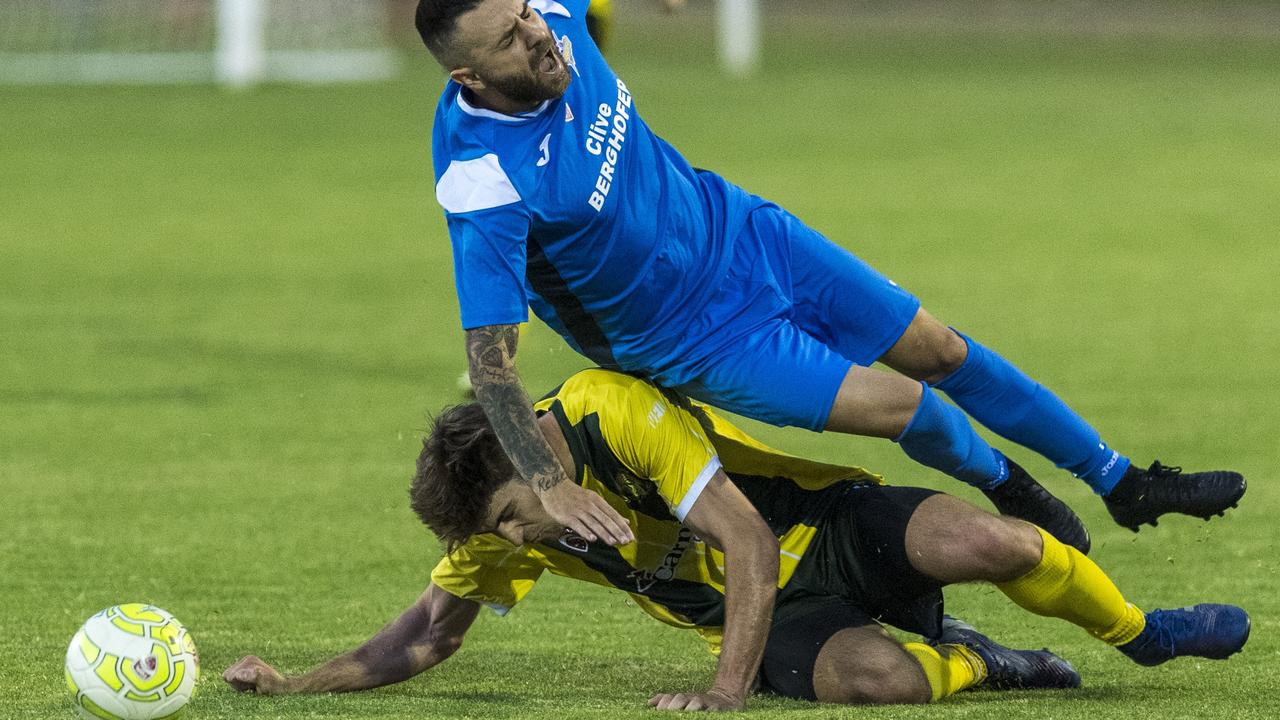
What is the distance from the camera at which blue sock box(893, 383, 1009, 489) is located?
19.3 feet

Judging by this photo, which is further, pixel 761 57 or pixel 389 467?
pixel 761 57

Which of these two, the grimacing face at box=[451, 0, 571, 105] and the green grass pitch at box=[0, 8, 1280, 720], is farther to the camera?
the green grass pitch at box=[0, 8, 1280, 720]

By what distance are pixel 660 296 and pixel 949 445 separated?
0.99m

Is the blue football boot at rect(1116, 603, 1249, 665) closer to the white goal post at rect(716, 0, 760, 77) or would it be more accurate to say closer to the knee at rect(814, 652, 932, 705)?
the knee at rect(814, 652, 932, 705)

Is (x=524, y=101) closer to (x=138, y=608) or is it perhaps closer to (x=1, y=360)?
(x=138, y=608)

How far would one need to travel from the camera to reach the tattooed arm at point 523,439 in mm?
5207

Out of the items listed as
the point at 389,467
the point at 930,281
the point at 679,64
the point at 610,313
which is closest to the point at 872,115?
the point at 679,64

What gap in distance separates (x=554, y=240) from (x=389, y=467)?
13.5 ft

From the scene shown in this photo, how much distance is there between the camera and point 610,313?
588cm

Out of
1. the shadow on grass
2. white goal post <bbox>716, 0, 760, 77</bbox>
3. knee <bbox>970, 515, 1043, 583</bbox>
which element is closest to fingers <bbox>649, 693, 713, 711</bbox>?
knee <bbox>970, 515, 1043, 583</bbox>

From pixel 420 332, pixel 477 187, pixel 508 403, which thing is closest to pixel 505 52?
pixel 477 187

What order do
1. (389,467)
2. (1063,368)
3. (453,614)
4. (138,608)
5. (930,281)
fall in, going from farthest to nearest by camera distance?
(930,281) < (1063,368) < (389,467) < (453,614) < (138,608)

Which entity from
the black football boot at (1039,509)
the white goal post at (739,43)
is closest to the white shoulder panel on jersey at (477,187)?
the black football boot at (1039,509)

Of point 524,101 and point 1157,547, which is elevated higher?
point 524,101
